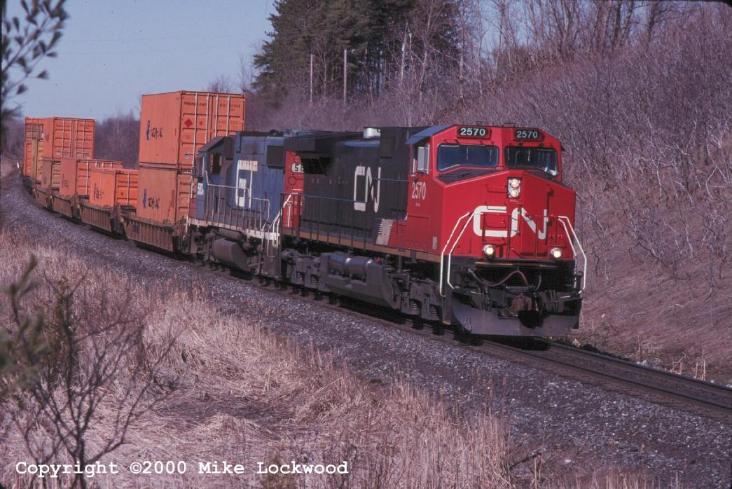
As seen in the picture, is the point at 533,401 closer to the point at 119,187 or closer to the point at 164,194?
the point at 164,194

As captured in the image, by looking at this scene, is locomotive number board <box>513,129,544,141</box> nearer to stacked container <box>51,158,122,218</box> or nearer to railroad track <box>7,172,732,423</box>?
railroad track <box>7,172,732,423</box>

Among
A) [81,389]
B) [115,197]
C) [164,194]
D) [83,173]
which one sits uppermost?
[83,173]

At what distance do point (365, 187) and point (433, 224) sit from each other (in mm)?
2813

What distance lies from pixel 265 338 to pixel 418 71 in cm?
3232

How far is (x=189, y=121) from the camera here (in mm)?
26828

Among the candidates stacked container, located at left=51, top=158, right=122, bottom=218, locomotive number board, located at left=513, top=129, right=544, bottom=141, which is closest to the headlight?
locomotive number board, located at left=513, top=129, right=544, bottom=141

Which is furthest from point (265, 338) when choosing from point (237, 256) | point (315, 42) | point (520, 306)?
point (315, 42)

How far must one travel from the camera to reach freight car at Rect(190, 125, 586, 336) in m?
14.2

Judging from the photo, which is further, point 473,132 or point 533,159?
point 533,159

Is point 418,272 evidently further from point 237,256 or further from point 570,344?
point 237,256

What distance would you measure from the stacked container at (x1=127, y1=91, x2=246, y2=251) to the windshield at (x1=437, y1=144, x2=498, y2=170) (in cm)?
1319

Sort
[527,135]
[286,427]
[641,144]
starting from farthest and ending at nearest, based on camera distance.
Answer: [641,144] < [527,135] < [286,427]

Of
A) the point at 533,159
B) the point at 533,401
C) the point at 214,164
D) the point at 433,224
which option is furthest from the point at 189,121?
the point at 533,401

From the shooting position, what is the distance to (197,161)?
2561 centimetres
